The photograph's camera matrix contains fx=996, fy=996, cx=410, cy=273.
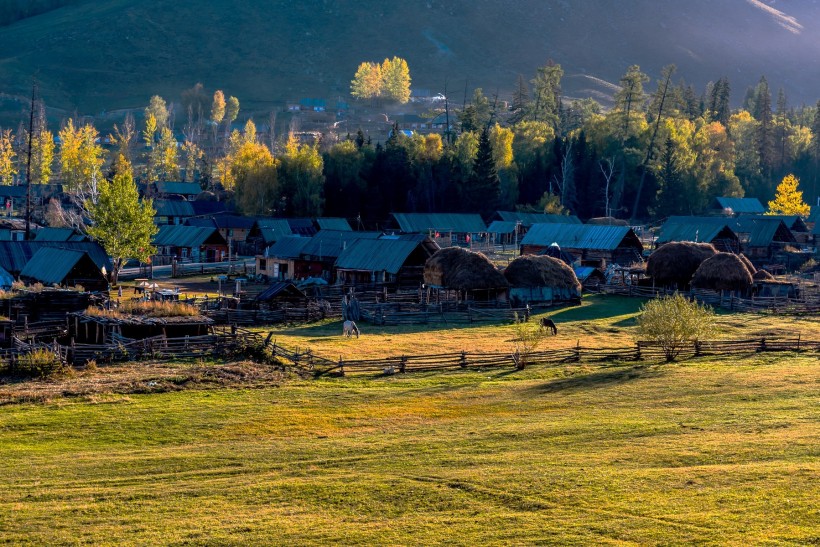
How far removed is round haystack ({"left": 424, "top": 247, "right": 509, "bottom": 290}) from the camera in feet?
191

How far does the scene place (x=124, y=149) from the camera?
140 metres

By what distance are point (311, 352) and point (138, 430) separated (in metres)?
11.8

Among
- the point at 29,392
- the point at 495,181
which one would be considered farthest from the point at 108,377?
the point at 495,181

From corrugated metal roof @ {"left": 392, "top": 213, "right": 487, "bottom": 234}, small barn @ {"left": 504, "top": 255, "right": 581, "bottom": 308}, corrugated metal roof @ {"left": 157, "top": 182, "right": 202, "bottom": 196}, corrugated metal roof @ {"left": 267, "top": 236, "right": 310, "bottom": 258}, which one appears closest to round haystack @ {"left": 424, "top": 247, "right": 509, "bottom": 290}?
small barn @ {"left": 504, "top": 255, "right": 581, "bottom": 308}

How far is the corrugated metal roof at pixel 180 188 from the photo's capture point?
124062 mm

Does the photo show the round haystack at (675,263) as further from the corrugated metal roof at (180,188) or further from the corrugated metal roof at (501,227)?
the corrugated metal roof at (180,188)

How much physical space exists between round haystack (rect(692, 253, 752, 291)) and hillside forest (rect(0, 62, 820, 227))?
5095 cm

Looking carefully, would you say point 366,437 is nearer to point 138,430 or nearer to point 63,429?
point 138,430

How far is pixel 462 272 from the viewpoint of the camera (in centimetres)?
5850

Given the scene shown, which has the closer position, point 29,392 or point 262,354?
point 29,392

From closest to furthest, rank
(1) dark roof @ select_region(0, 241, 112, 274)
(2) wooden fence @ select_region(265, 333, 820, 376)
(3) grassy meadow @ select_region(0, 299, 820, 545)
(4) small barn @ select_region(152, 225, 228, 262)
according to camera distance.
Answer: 1. (3) grassy meadow @ select_region(0, 299, 820, 545)
2. (2) wooden fence @ select_region(265, 333, 820, 376)
3. (1) dark roof @ select_region(0, 241, 112, 274)
4. (4) small barn @ select_region(152, 225, 228, 262)

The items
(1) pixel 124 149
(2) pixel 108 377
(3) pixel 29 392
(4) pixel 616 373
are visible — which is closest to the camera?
(3) pixel 29 392

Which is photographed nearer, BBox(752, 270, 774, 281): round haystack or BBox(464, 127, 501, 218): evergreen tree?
BBox(752, 270, 774, 281): round haystack

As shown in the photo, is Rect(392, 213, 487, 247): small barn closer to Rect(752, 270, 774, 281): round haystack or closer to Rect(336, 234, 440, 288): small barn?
Rect(336, 234, 440, 288): small barn
